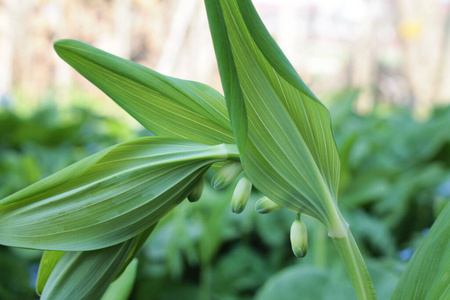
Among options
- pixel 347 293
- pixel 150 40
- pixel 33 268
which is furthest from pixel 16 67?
pixel 347 293

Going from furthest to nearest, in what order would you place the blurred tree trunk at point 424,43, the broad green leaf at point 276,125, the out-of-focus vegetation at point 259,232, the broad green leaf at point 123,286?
the blurred tree trunk at point 424,43 < the out-of-focus vegetation at point 259,232 < the broad green leaf at point 123,286 < the broad green leaf at point 276,125

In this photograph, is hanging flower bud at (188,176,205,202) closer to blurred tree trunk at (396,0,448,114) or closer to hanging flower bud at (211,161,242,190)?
hanging flower bud at (211,161,242,190)

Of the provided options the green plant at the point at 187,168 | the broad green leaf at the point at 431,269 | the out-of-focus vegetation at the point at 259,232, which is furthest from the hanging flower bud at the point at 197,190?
the out-of-focus vegetation at the point at 259,232

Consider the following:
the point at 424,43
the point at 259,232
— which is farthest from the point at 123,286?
the point at 424,43

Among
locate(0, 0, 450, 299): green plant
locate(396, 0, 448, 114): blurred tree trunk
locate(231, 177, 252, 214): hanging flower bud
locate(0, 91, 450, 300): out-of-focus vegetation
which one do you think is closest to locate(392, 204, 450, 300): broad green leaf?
locate(0, 0, 450, 299): green plant

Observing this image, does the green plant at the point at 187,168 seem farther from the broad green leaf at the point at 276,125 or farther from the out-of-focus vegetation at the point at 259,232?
the out-of-focus vegetation at the point at 259,232

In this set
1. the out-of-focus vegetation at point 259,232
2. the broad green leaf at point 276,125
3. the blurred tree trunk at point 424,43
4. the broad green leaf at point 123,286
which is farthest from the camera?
the blurred tree trunk at point 424,43

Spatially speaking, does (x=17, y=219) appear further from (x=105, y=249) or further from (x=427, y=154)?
(x=427, y=154)
